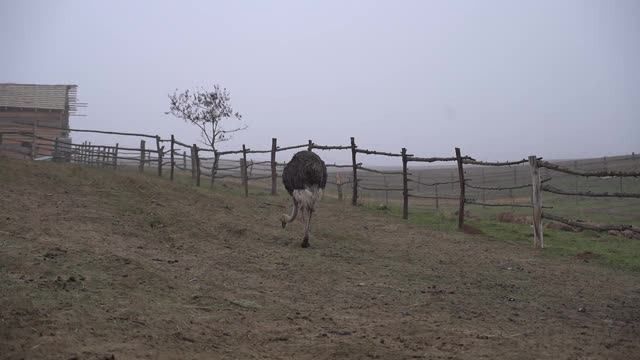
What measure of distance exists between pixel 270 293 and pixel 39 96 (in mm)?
27413

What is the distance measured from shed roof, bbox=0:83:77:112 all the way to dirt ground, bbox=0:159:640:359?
19608mm

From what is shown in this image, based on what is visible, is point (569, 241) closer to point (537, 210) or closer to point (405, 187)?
point (537, 210)

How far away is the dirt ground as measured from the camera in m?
3.87

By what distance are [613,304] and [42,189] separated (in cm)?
1052

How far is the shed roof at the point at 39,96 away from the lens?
26578 mm

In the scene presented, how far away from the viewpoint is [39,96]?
27391 mm

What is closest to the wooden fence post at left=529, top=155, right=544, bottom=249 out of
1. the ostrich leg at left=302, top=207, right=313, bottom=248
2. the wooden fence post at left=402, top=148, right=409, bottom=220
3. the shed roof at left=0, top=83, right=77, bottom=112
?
the wooden fence post at left=402, top=148, right=409, bottom=220

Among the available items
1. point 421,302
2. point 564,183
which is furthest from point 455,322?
point 564,183

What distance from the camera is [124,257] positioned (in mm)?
5980

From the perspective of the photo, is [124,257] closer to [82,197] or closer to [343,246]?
[343,246]

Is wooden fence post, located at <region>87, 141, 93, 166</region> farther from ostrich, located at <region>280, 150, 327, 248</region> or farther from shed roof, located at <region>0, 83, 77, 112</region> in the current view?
ostrich, located at <region>280, 150, 327, 248</region>

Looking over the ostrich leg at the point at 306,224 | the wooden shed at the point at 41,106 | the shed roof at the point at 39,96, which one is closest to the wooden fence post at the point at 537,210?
the ostrich leg at the point at 306,224

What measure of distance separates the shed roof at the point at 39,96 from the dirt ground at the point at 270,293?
19.6 m

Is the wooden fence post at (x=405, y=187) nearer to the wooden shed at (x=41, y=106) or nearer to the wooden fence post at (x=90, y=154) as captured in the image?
the wooden fence post at (x=90, y=154)
